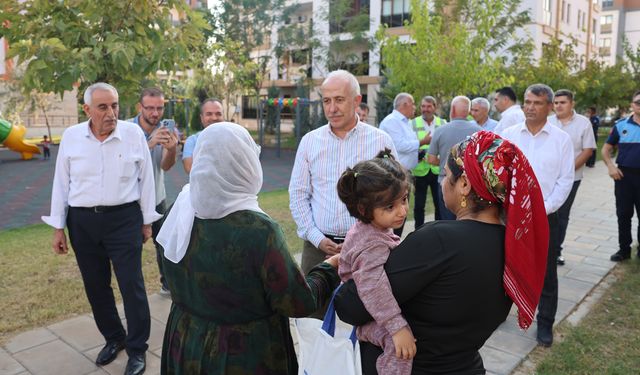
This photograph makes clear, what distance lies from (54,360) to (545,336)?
3.93 metres

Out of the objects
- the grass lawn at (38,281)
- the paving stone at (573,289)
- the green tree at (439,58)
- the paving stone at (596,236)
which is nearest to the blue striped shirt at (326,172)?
the grass lawn at (38,281)

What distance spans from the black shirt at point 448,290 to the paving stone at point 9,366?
3.06 metres

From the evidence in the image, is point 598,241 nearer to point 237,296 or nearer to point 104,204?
point 104,204

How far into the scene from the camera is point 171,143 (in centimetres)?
435

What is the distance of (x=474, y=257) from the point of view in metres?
1.76

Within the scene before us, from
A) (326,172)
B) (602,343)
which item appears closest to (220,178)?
(326,172)

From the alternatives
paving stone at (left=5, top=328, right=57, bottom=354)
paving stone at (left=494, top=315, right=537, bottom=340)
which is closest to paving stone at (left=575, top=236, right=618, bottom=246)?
paving stone at (left=494, top=315, right=537, bottom=340)

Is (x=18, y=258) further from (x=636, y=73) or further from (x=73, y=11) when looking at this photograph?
(x=636, y=73)

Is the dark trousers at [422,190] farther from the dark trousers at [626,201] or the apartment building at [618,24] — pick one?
the apartment building at [618,24]

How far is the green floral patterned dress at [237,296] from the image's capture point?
200 cm

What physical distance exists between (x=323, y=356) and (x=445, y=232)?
0.70m

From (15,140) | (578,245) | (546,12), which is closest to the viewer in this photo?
(578,245)

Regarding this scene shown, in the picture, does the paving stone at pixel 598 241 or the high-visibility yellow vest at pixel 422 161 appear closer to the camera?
the high-visibility yellow vest at pixel 422 161

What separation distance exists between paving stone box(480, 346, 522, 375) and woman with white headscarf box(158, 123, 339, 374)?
227 centimetres
